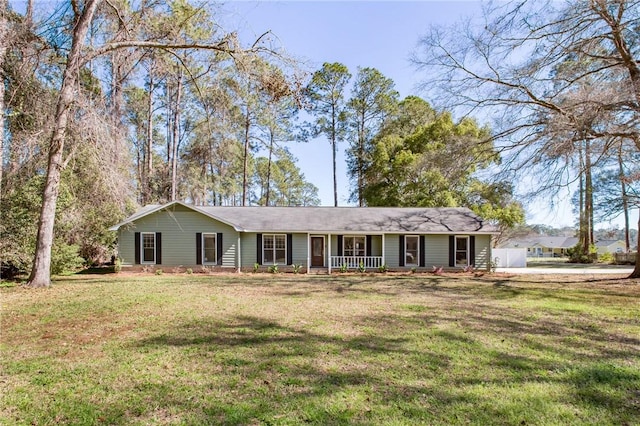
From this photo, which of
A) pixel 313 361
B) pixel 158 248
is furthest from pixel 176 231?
pixel 313 361

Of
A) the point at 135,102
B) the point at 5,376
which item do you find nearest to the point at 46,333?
the point at 5,376

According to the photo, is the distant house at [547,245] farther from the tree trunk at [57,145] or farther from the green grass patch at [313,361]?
the tree trunk at [57,145]

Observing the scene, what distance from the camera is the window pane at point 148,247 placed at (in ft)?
55.7

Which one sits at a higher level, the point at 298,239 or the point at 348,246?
the point at 298,239

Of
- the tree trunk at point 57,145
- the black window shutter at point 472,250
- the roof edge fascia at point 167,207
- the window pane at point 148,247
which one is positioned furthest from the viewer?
the black window shutter at point 472,250

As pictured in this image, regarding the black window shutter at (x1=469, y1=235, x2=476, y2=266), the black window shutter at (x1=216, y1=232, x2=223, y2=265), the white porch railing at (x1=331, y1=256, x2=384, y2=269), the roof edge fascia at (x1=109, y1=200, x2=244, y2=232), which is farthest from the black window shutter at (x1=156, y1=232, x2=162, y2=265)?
the black window shutter at (x1=469, y1=235, x2=476, y2=266)

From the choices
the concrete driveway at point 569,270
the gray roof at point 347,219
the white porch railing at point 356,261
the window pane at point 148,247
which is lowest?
the concrete driveway at point 569,270

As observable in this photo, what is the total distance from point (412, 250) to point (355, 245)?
2937 mm

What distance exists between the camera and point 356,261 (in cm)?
1798

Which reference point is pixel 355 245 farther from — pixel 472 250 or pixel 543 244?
pixel 543 244

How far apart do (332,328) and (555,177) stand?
10.3 m

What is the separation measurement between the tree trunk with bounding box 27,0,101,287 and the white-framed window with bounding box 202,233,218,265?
704 cm

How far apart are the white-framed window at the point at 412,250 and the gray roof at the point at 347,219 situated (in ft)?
2.02

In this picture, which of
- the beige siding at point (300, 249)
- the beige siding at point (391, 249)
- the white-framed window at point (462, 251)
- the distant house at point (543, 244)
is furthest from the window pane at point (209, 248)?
the distant house at point (543, 244)
